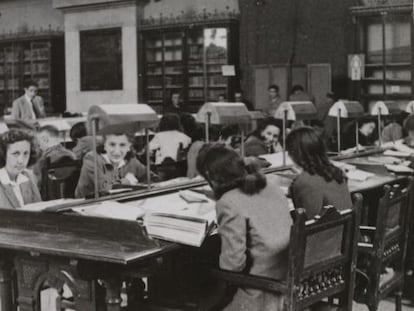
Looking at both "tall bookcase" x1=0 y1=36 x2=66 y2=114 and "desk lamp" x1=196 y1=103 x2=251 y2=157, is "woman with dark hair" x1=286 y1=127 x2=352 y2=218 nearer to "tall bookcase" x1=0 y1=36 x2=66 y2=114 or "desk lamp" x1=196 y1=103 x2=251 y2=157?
"desk lamp" x1=196 y1=103 x2=251 y2=157

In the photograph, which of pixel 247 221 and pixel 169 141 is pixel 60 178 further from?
pixel 169 141

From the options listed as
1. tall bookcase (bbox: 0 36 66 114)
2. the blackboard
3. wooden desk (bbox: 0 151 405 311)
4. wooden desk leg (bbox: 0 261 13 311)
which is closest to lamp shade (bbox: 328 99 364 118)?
wooden desk (bbox: 0 151 405 311)

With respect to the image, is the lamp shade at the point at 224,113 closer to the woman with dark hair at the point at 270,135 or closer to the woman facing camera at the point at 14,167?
the woman facing camera at the point at 14,167

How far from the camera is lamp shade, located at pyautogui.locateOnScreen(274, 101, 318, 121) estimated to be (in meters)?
4.94

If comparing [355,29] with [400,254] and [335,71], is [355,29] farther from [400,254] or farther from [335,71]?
[400,254]

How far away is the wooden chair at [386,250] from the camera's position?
299cm

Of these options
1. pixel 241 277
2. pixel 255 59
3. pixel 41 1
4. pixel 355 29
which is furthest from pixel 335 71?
pixel 241 277

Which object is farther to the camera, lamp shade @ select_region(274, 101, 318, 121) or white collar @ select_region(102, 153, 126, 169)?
lamp shade @ select_region(274, 101, 318, 121)

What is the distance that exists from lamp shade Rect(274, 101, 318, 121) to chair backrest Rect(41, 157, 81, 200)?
58.0 inches

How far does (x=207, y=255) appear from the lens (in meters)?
3.10

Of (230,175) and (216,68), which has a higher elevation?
(216,68)

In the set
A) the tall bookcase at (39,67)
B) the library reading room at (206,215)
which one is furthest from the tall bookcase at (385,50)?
the tall bookcase at (39,67)

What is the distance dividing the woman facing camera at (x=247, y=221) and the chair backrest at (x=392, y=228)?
449mm

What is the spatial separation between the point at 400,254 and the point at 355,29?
7.24 m
